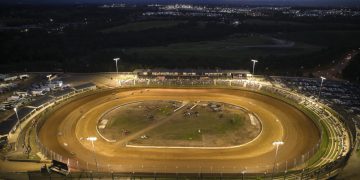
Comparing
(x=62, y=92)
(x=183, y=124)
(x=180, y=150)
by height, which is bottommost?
(x=180, y=150)

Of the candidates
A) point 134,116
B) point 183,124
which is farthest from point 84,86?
point 183,124

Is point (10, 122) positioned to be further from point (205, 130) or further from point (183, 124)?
point (205, 130)

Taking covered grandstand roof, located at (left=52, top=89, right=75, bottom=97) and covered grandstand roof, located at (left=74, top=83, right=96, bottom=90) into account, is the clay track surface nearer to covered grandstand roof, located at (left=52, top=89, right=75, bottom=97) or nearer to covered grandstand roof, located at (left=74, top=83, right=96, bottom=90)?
covered grandstand roof, located at (left=52, top=89, right=75, bottom=97)

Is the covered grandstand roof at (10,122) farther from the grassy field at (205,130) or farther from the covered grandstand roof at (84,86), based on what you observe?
the grassy field at (205,130)

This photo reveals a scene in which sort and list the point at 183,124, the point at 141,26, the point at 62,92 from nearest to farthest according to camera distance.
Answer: the point at 183,124
the point at 62,92
the point at 141,26

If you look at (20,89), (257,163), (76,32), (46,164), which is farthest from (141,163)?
(76,32)

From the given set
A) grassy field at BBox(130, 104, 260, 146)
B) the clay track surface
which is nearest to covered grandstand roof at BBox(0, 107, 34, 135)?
the clay track surface

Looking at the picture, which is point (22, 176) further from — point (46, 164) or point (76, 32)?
point (76, 32)

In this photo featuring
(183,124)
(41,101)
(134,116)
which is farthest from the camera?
(41,101)
